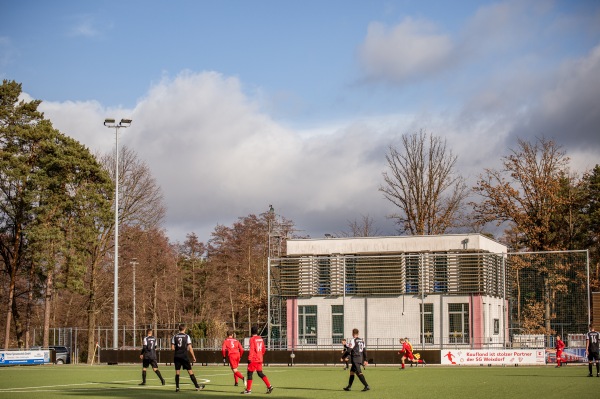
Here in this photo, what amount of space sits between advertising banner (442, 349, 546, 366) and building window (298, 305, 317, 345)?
1159 cm

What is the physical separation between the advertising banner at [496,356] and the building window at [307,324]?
11.6 metres

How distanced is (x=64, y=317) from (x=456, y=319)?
45528 mm

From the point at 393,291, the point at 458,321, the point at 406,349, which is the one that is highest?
the point at 393,291

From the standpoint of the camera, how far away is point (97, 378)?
3406 cm

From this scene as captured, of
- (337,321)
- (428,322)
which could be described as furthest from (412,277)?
(337,321)

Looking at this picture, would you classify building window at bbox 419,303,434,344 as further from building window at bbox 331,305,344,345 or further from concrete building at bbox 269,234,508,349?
building window at bbox 331,305,344,345

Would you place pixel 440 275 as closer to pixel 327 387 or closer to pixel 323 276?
pixel 323 276

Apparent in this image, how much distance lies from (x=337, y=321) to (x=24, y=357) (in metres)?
20.1

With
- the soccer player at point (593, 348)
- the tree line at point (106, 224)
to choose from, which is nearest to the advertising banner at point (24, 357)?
the tree line at point (106, 224)

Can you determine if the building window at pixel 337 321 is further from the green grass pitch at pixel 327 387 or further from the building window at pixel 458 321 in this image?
the green grass pitch at pixel 327 387

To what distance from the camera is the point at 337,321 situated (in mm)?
54844

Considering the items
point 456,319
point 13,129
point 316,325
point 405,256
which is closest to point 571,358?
point 456,319

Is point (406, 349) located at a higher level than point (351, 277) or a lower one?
lower

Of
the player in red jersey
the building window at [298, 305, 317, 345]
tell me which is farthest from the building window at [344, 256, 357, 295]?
the player in red jersey
